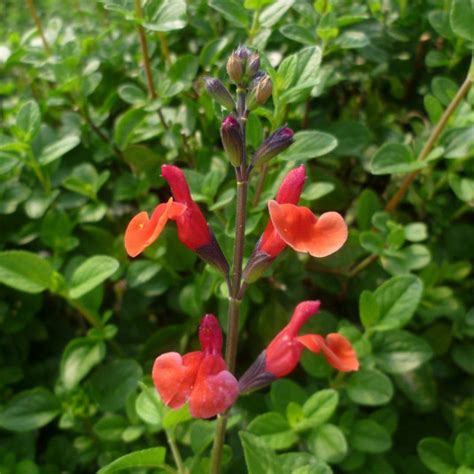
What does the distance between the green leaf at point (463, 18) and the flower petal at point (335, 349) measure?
0.64m

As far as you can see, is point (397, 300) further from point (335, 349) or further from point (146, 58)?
point (146, 58)

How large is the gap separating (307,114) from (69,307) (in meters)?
0.83

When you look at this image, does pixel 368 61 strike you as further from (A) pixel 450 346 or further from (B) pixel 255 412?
(B) pixel 255 412

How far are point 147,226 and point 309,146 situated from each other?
1.34 ft

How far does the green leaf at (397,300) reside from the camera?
1.12m

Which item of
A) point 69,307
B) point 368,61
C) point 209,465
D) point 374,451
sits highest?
point 368,61

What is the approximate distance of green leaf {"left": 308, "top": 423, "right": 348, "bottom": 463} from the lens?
3.38ft

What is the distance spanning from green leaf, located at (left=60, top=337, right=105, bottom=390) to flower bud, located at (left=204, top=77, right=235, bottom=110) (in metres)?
0.61

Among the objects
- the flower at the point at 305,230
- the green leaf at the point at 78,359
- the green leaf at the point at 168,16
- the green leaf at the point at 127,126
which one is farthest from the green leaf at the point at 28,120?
the flower at the point at 305,230

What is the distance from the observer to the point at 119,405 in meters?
1.18

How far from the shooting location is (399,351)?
1179mm

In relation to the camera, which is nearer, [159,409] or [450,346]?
[159,409]

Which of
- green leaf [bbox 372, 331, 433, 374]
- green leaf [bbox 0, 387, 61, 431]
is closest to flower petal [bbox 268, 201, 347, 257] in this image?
green leaf [bbox 372, 331, 433, 374]

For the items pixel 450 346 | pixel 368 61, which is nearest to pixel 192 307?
pixel 450 346
